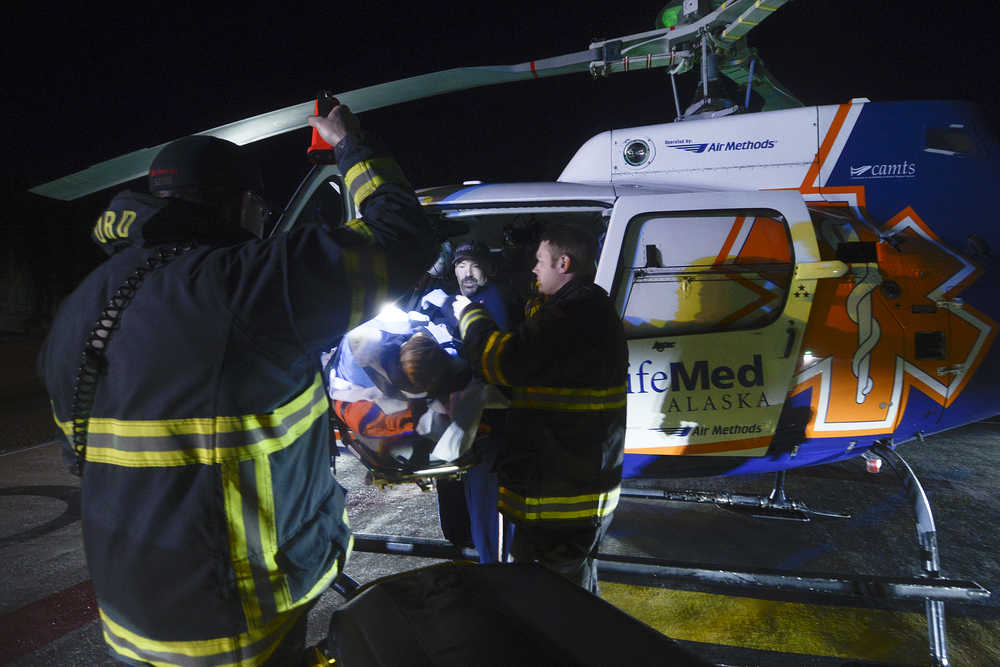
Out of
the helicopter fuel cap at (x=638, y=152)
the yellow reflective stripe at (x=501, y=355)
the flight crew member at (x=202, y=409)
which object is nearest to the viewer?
the flight crew member at (x=202, y=409)

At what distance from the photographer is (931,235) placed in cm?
286

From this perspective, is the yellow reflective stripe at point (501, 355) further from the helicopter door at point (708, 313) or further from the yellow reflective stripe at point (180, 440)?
the helicopter door at point (708, 313)

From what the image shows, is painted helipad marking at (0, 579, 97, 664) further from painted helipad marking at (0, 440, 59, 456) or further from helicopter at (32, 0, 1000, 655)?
painted helipad marking at (0, 440, 59, 456)

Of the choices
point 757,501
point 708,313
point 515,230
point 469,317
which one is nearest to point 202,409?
point 469,317

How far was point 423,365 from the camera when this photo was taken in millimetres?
1945

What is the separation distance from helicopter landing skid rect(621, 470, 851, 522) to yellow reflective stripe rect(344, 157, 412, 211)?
292 cm

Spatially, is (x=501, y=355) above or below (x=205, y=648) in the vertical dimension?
above

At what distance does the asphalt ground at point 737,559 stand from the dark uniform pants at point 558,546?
89cm

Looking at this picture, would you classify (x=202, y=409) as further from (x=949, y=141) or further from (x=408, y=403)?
(x=949, y=141)

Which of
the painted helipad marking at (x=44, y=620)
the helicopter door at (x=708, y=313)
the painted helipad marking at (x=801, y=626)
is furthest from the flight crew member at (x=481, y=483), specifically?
the painted helipad marking at (x=44, y=620)

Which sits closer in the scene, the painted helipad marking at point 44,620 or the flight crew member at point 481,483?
the flight crew member at point 481,483

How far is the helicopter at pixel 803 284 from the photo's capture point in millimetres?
2707

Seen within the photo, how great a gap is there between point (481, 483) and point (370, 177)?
1.59 meters

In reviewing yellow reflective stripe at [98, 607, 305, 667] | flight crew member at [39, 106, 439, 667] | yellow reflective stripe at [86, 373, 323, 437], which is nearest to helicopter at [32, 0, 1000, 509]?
flight crew member at [39, 106, 439, 667]
